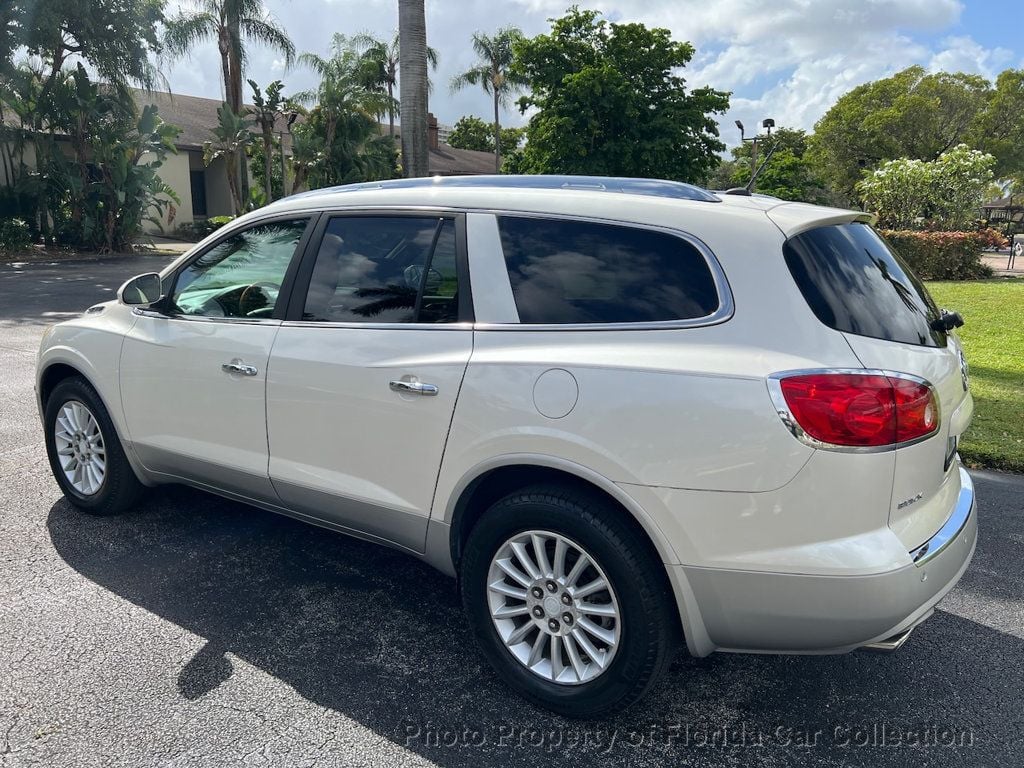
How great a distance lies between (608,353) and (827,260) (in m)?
0.77

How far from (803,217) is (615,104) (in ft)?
87.3

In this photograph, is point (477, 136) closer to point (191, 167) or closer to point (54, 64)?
point (191, 167)

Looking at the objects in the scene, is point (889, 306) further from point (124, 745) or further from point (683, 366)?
point (124, 745)

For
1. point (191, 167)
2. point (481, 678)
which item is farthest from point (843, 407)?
point (191, 167)

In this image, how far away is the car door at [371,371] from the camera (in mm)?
3004

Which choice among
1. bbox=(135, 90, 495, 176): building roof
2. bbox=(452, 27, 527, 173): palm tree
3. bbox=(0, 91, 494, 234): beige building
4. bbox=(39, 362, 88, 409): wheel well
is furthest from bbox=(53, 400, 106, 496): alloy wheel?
bbox=(452, 27, 527, 173): palm tree

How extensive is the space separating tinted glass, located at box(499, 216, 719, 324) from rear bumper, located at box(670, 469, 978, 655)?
854mm

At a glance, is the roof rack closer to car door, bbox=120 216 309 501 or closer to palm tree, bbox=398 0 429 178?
car door, bbox=120 216 309 501

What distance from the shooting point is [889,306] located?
8.80 ft

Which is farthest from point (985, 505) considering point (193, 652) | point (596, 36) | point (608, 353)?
point (596, 36)

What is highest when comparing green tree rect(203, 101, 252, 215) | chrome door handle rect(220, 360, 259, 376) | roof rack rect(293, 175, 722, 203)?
green tree rect(203, 101, 252, 215)

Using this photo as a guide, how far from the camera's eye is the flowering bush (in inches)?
938

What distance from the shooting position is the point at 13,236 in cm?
2205

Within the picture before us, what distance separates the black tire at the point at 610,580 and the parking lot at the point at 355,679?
0.12 m
